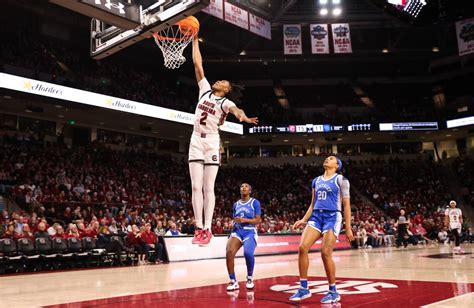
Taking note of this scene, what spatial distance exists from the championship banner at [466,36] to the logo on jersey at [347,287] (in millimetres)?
20401

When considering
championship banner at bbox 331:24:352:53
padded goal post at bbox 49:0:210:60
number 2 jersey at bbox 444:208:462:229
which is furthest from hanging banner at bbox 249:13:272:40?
padded goal post at bbox 49:0:210:60

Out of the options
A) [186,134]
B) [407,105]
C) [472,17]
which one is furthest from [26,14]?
[407,105]

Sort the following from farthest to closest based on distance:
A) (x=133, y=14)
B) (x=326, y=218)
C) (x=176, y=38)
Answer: (x=176, y=38)
(x=133, y=14)
(x=326, y=218)

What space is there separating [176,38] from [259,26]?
59.2 ft

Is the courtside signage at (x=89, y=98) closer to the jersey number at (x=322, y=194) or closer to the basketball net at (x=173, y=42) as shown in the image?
the basketball net at (x=173, y=42)

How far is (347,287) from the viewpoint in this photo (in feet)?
25.6

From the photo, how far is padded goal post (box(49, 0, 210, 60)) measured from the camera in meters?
6.55

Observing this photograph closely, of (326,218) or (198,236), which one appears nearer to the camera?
(198,236)

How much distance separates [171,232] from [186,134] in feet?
58.4

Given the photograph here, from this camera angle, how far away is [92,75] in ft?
81.6

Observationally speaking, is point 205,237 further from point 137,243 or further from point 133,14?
point 137,243

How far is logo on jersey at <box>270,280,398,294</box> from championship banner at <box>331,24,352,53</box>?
739 inches

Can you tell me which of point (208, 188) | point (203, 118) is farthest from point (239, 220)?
point (203, 118)

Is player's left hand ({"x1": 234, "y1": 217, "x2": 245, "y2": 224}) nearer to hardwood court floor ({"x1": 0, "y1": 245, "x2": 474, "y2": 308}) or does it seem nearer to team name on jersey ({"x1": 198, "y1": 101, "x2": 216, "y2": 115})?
hardwood court floor ({"x1": 0, "y1": 245, "x2": 474, "y2": 308})
